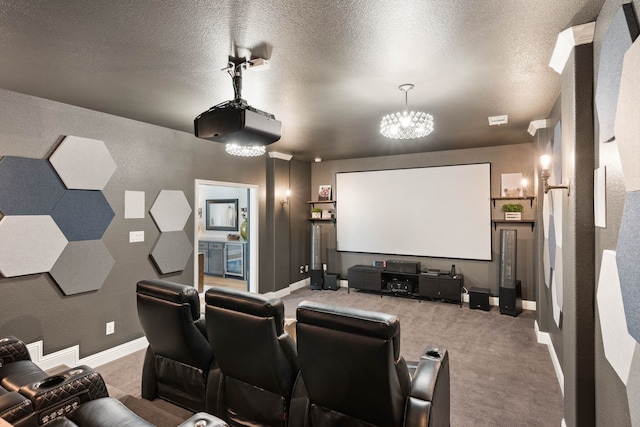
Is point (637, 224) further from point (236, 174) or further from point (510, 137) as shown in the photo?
point (236, 174)

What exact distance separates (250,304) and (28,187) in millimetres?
2631

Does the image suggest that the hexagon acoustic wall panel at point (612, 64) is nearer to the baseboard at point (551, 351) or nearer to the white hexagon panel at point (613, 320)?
the white hexagon panel at point (613, 320)

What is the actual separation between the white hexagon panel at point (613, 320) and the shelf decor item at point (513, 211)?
3.69m

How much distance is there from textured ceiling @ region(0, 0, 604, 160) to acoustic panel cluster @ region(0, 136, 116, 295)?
1.93ft

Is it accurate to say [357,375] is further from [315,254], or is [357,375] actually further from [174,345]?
[315,254]

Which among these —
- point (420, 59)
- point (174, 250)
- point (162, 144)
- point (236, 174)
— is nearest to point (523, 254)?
point (420, 59)

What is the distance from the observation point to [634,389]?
52.4 inches

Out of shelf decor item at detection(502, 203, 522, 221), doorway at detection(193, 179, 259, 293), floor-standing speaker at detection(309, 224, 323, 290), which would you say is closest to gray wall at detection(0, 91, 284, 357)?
doorway at detection(193, 179, 259, 293)

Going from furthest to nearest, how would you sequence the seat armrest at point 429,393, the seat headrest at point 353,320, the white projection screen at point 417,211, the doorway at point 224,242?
the doorway at point 224,242 → the white projection screen at point 417,211 → the seat armrest at point 429,393 → the seat headrest at point 353,320

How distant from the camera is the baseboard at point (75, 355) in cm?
298

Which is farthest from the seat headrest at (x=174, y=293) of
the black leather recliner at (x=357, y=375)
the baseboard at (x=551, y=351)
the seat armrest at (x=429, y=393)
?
the baseboard at (x=551, y=351)

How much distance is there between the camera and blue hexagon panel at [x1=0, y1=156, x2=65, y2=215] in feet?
9.24

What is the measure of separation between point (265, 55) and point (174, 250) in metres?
2.91

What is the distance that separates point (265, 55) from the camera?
7.37ft
